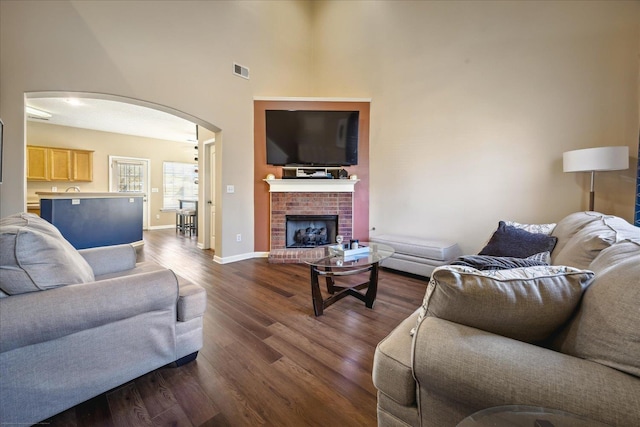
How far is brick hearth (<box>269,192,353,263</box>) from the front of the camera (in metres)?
4.49

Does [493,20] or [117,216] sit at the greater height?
[493,20]

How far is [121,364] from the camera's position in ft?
4.64

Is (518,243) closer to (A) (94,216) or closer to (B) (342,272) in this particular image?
(B) (342,272)

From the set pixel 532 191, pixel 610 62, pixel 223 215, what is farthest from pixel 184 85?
pixel 610 62

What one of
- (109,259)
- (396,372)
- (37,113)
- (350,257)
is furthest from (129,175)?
(396,372)

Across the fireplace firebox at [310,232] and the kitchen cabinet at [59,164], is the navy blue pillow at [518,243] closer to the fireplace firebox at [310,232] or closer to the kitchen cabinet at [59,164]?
the fireplace firebox at [310,232]

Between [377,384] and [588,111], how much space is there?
3658 mm

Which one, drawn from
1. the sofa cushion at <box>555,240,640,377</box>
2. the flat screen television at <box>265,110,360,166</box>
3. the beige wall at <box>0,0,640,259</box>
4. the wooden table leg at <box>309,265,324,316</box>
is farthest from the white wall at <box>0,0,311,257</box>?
the sofa cushion at <box>555,240,640,377</box>

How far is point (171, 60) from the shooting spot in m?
3.58

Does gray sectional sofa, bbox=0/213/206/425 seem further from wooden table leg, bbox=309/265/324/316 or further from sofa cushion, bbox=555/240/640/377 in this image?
sofa cushion, bbox=555/240/640/377

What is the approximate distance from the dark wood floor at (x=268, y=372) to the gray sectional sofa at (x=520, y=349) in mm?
591

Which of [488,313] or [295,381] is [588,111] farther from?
[295,381]

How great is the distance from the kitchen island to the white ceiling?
174 cm

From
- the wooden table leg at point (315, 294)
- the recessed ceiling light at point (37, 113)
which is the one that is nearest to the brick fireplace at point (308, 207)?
the wooden table leg at point (315, 294)
